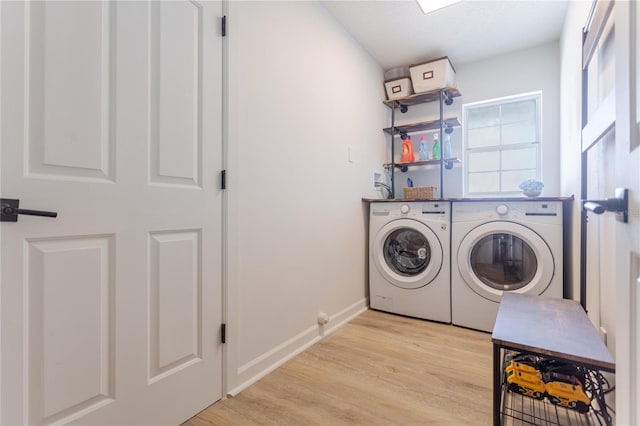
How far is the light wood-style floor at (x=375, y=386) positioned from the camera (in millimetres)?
1298

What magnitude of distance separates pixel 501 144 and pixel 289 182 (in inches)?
91.1

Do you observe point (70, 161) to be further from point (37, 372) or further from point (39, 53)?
point (37, 372)

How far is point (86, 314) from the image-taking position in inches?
38.7

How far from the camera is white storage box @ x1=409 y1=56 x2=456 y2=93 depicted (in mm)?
2748

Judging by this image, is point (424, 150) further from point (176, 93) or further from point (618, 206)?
point (618, 206)

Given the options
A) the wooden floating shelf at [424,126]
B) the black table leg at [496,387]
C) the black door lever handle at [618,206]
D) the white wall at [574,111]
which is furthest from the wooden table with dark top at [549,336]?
the wooden floating shelf at [424,126]

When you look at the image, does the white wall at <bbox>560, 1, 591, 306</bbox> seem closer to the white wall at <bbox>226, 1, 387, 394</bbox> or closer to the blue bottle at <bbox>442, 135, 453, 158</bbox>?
the blue bottle at <bbox>442, 135, 453, 158</bbox>

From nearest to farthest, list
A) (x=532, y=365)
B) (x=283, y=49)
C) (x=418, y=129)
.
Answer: (x=532, y=365), (x=283, y=49), (x=418, y=129)

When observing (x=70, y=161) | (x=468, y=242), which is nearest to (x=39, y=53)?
(x=70, y=161)

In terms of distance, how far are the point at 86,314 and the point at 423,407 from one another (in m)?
1.41

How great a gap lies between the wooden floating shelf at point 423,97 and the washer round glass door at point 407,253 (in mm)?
1257

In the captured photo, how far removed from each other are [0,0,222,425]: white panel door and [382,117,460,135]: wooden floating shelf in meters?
2.16

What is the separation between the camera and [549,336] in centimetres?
106

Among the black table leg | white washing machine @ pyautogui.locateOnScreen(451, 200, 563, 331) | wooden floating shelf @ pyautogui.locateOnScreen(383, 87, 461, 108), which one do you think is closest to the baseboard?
white washing machine @ pyautogui.locateOnScreen(451, 200, 563, 331)
